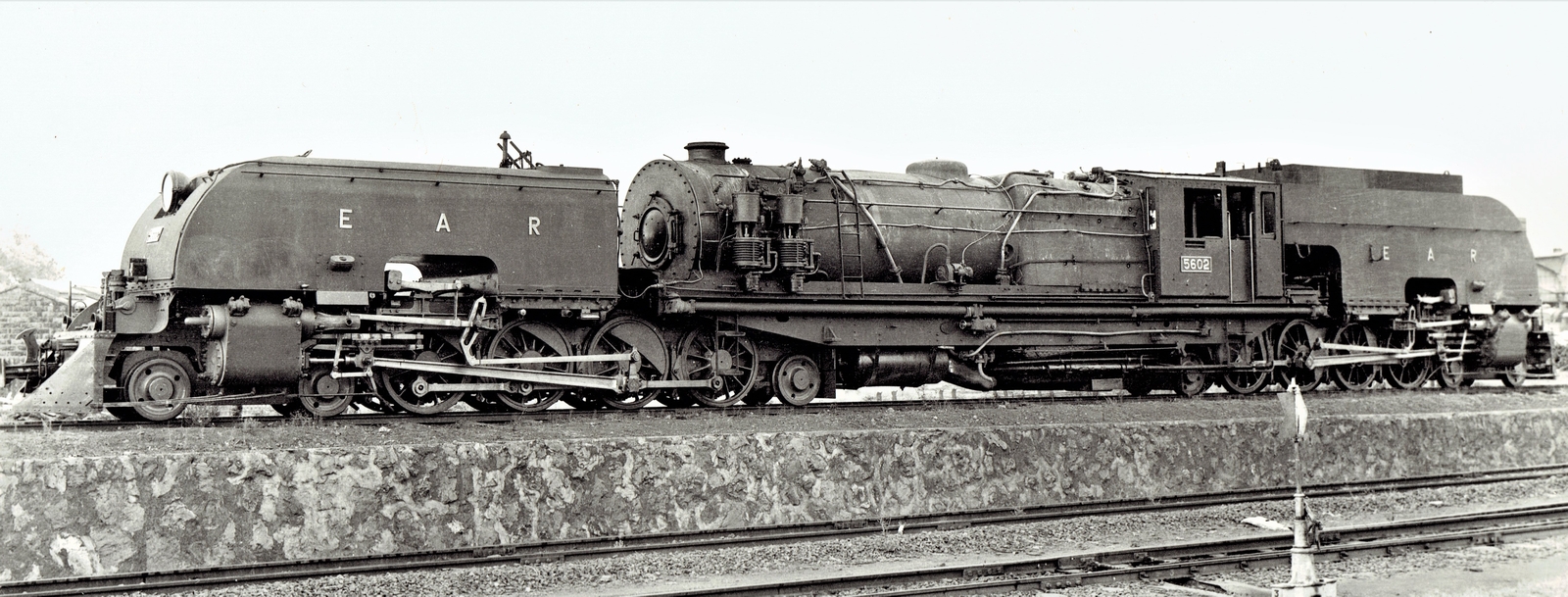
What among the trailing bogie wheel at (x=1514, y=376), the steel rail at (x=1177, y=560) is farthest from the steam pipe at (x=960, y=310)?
the trailing bogie wheel at (x=1514, y=376)

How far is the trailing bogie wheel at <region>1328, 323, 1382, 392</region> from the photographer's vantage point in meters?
18.5

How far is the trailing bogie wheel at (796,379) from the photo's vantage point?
14625 millimetres

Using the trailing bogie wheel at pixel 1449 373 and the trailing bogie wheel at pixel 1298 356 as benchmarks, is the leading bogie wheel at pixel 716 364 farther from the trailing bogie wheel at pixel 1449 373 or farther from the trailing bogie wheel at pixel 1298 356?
the trailing bogie wheel at pixel 1449 373

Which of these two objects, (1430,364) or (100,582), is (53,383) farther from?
(1430,364)

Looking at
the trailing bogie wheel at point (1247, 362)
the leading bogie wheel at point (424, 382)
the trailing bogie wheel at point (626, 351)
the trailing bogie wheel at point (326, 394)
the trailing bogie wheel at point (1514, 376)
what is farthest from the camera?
the trailing bogie wheel at point (1514, 376)

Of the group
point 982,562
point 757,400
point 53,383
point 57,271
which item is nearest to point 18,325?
point 57,271

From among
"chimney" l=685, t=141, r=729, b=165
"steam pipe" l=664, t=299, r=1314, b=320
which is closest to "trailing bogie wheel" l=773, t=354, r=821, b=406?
"steam pipe" l=664, t=299, r=1314, b=320

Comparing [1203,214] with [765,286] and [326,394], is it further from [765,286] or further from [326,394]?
[326,394]

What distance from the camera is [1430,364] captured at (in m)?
19.3

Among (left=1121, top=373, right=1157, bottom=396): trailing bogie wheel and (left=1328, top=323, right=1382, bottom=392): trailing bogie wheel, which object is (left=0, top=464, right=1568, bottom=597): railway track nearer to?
(left=1121, top=373, right=1157, bottom=396): trailing bogie wheel

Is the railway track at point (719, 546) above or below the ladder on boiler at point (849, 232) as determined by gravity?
below

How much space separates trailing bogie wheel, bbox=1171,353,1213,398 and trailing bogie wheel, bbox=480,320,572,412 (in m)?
8.52

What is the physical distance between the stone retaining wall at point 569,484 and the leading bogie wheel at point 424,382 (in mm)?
2354

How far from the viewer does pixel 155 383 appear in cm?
1155
